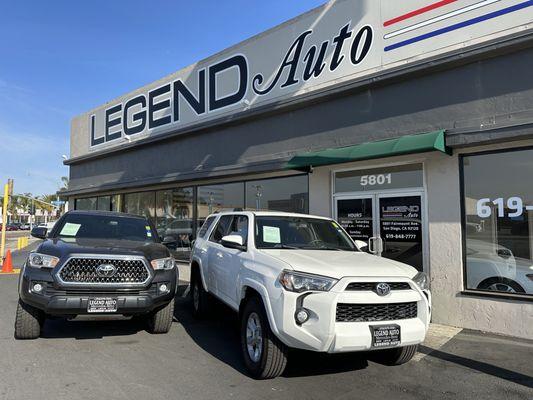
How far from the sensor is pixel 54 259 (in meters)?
5.84

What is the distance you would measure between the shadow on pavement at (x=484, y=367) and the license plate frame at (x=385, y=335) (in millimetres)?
1559

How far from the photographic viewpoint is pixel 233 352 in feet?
19.4

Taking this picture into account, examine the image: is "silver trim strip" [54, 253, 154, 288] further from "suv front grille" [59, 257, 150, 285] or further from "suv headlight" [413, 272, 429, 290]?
"suv headlight" [413, 272, 429, 290]

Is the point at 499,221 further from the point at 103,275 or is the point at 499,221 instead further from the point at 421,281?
the point at 103,275

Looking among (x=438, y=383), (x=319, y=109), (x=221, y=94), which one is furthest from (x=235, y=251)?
(x=221, y=94)

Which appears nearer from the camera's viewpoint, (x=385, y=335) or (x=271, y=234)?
(x=385, y=335)

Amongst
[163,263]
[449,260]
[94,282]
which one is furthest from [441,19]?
[94,282]

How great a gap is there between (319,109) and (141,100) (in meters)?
8.24

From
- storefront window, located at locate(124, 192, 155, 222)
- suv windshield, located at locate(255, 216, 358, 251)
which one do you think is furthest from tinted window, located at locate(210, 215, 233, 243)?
storefront window, located at locate(124, 192, 155, 222)

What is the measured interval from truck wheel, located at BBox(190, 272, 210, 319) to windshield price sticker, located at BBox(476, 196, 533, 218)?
4836 millimetres

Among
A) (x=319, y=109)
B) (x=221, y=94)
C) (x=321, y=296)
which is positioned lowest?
(x=321, y=296)

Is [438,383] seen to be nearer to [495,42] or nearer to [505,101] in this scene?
[505,101]

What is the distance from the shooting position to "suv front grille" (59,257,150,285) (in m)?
5.82

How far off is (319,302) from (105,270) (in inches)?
119
